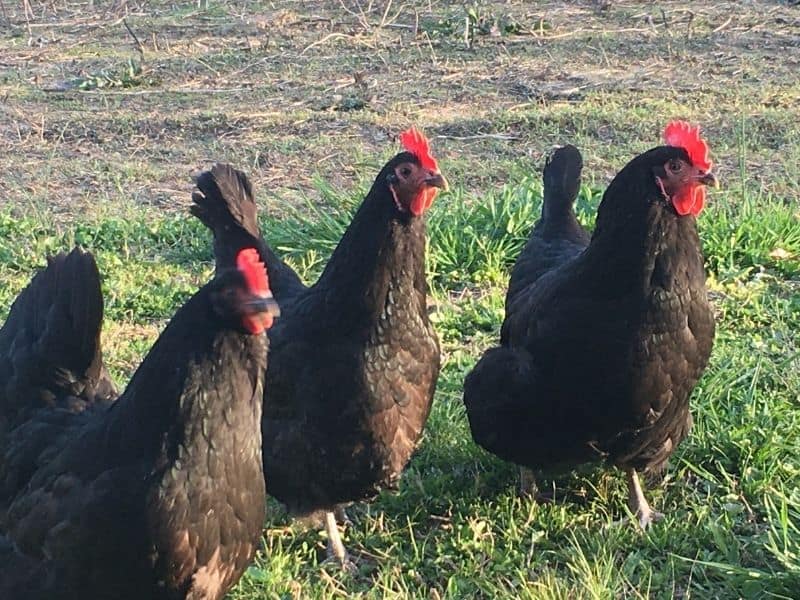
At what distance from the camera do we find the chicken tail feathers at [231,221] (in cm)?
425

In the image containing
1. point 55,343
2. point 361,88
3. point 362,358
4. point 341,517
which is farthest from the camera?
point 361,88

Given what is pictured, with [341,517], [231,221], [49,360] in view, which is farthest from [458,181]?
[49,360]

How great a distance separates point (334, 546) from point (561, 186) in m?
2.00

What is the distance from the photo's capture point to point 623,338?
358 centimetres

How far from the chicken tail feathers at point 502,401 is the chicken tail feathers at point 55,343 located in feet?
4.82

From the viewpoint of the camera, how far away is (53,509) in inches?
118

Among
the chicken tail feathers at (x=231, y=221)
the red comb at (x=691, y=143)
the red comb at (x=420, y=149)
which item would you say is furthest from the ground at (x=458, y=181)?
the red comb at (x=420, y=149)

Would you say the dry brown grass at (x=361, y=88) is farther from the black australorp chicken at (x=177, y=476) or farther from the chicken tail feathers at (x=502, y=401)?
the black australorp chicken at (x=177, y=476)

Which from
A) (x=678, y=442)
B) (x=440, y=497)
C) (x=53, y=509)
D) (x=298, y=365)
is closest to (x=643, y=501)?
(x=678, y=442)

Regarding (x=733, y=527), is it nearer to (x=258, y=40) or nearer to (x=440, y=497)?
(x=440, y=497)

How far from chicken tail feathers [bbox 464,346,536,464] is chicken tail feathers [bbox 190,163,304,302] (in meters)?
0.86

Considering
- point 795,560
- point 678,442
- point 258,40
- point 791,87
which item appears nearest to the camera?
point 795,560

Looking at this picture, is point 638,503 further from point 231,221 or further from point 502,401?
point 231,221

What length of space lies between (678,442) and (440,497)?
3.20 ft
